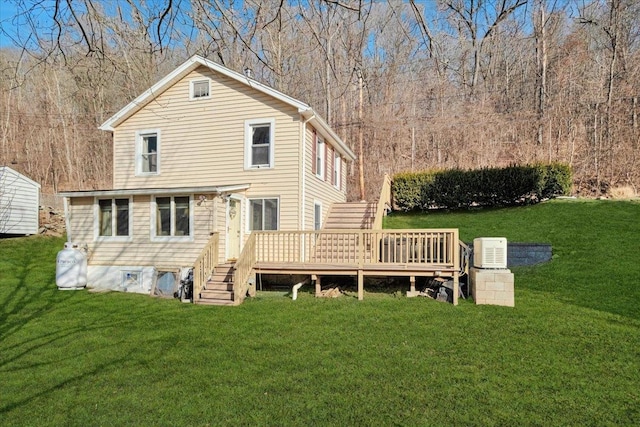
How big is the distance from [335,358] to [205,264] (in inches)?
199

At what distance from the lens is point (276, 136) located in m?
10.8

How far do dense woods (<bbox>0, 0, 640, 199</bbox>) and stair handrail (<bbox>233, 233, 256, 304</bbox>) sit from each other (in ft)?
12.8

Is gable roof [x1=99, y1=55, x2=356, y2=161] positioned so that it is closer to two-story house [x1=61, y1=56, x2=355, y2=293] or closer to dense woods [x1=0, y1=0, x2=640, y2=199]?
two-story house [x1=61, y1=56, x2=355, y2=293]

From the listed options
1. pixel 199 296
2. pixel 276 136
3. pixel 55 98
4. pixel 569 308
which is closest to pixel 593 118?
pixel 569 308

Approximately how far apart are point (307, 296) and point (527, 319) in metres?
4.68

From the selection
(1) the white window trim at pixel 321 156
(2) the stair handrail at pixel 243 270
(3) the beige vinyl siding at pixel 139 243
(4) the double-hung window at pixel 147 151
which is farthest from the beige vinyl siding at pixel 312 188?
(4) the double-hung window at pixel 147 151

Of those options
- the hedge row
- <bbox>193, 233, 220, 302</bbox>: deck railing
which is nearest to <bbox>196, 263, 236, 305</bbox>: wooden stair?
<bbox>193, 233, 220, 302</bbox>: deck railing

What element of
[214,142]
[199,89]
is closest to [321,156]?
[214,142]

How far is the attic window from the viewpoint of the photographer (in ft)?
37.8

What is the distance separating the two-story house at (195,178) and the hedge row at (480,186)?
5.38 m

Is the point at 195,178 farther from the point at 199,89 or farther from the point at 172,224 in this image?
the point at 199,89

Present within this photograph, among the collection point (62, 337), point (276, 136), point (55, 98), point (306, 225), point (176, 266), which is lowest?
point (62, 337)

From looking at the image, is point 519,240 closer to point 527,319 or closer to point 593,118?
point 527,319

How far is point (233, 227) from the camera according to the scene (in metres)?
10.6
